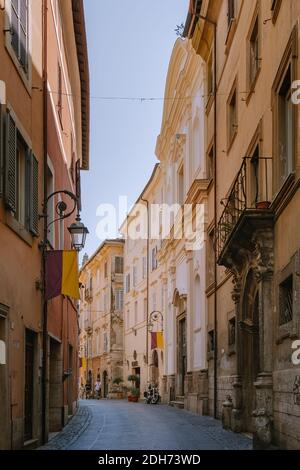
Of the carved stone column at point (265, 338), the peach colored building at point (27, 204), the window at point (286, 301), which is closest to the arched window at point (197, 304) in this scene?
the peach colored building at point (27, 204)

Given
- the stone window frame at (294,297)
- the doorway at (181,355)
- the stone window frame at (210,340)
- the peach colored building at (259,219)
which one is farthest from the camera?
the doorway at (181,355)

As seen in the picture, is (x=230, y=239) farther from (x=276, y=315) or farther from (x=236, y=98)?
(x=236, y=98)

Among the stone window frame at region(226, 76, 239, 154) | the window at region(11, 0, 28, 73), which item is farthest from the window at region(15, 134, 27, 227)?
the stone window frame at region(226, 76, 239, 154)

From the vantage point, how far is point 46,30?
17219 millimetres

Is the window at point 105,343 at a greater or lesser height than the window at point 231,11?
lesser

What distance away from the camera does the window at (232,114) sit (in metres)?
22.0

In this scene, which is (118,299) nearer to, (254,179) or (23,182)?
(254,179)

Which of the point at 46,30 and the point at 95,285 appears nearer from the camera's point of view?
the point at 46,30

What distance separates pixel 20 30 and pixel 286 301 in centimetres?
636

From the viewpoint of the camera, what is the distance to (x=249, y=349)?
1919 cm

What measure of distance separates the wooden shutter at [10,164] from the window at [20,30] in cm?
144

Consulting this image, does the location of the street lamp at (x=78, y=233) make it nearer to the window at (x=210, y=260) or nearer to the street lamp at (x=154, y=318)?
the window at (x=210, y=260)

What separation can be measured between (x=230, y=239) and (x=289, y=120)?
11.4ft
